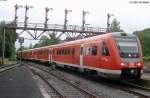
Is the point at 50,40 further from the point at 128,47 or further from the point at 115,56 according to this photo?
the point at 115,56

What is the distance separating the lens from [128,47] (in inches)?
851

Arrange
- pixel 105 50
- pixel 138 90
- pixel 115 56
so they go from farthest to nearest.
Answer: pixel 105 50, pixel 115 56, pixel 138 90

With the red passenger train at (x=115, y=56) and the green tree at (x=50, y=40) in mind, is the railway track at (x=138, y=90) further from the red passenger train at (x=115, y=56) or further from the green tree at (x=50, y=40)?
the green tree at (x=50, y=40)

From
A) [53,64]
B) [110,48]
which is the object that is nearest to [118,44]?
[110,48]

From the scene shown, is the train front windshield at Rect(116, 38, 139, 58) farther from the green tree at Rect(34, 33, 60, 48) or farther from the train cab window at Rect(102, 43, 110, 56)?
the green tree at Rect(34, 33, 60, 48)

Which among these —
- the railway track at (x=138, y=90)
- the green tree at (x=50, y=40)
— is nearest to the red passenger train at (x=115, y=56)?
the railway track at (x=138, y=90)

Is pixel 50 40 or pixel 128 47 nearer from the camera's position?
pixel 128 47

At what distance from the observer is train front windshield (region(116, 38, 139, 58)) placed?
21234mm

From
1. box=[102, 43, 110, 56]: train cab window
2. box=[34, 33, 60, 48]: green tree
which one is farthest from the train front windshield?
box=[34, 33, 60, 48]: green tree

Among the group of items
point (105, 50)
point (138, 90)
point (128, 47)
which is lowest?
point (138, 90)

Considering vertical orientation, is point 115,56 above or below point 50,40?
below

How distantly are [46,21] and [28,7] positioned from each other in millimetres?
4079

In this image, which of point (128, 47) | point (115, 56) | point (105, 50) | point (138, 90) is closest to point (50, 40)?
point (105, 50)

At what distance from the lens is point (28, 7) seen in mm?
62844
